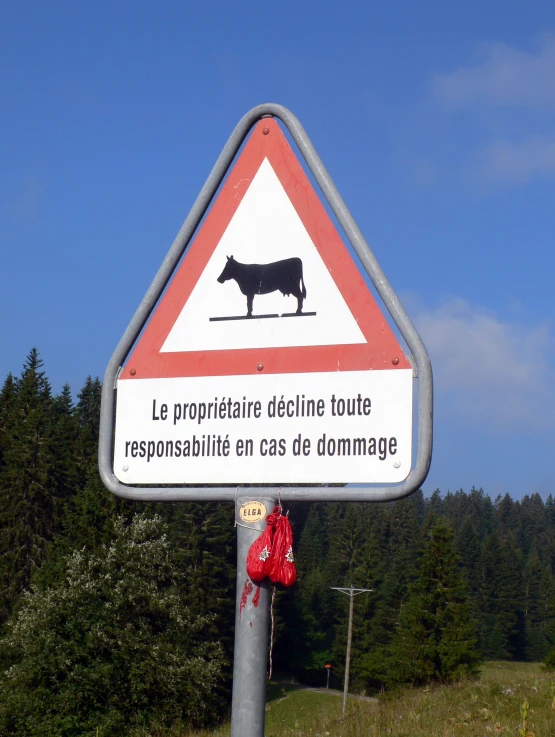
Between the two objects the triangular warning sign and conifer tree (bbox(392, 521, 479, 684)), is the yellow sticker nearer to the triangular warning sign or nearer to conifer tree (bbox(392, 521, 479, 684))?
the triangular warning sign

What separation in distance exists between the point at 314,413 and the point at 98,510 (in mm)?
43283

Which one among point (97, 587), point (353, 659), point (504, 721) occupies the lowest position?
point (353, 659)

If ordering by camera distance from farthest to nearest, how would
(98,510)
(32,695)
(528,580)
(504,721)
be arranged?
(528,580) → (98,510) → (32,695) → (504,721)

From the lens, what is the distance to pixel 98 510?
143ft

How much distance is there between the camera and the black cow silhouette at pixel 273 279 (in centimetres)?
220

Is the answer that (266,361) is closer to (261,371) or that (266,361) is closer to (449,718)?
(261,371)

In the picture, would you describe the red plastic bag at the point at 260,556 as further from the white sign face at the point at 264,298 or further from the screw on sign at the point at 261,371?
the white sign face at the point at 264,298

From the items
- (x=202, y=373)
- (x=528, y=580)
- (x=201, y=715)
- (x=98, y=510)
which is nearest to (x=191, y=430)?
(x=202, y=373)

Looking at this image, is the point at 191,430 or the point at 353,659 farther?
the point at 353,659

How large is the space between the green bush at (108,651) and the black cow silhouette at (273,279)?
29.9m

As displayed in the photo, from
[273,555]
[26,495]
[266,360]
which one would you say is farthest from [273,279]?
[26,495]

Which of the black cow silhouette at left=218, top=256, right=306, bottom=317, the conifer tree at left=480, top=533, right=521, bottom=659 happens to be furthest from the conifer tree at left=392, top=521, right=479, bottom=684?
the black cow silhouette at left=218, top=256, right=306, bottom=317

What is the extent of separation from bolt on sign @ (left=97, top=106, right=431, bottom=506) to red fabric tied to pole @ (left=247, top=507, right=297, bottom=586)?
123mm

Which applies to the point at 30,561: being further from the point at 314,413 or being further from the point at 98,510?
the point at 314,413
